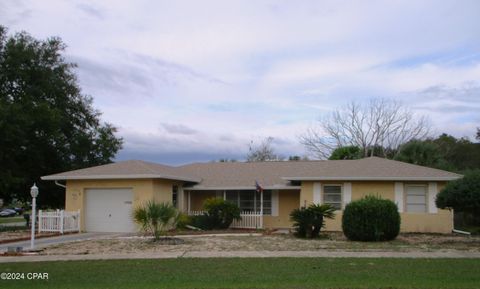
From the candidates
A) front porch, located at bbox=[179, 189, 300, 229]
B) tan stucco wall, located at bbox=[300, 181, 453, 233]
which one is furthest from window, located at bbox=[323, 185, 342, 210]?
front porch, located at bbox=[179, 189, 300, 229]

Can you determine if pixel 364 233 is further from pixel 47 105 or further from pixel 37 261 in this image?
pixel 47 105

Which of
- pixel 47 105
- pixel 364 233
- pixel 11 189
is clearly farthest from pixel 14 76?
pixel 364 233

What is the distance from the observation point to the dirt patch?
1728 cm

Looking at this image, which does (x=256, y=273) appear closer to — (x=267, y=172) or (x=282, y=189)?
(x=282, y=189)

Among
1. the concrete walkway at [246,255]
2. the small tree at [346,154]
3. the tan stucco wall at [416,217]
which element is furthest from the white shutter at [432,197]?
the small tree at [346,154]

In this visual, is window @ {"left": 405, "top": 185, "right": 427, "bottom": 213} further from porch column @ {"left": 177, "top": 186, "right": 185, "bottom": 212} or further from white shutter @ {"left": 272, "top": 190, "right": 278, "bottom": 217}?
porch column @ {"left": 177, "top": 186, "right": 185, "bottom": 212}

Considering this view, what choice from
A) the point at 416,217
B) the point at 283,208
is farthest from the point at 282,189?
the point at 416,217

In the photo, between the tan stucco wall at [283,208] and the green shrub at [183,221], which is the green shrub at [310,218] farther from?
the tan stucco wall at [283,208]

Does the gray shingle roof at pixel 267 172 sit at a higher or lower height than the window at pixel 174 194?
higher

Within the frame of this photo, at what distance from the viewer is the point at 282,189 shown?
2845 cm

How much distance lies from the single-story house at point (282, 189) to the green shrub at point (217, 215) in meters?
1.47

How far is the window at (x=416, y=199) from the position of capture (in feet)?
84.0

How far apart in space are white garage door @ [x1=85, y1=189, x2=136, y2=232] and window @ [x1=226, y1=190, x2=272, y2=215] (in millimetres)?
6193

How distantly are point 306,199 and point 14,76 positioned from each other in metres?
18.8
